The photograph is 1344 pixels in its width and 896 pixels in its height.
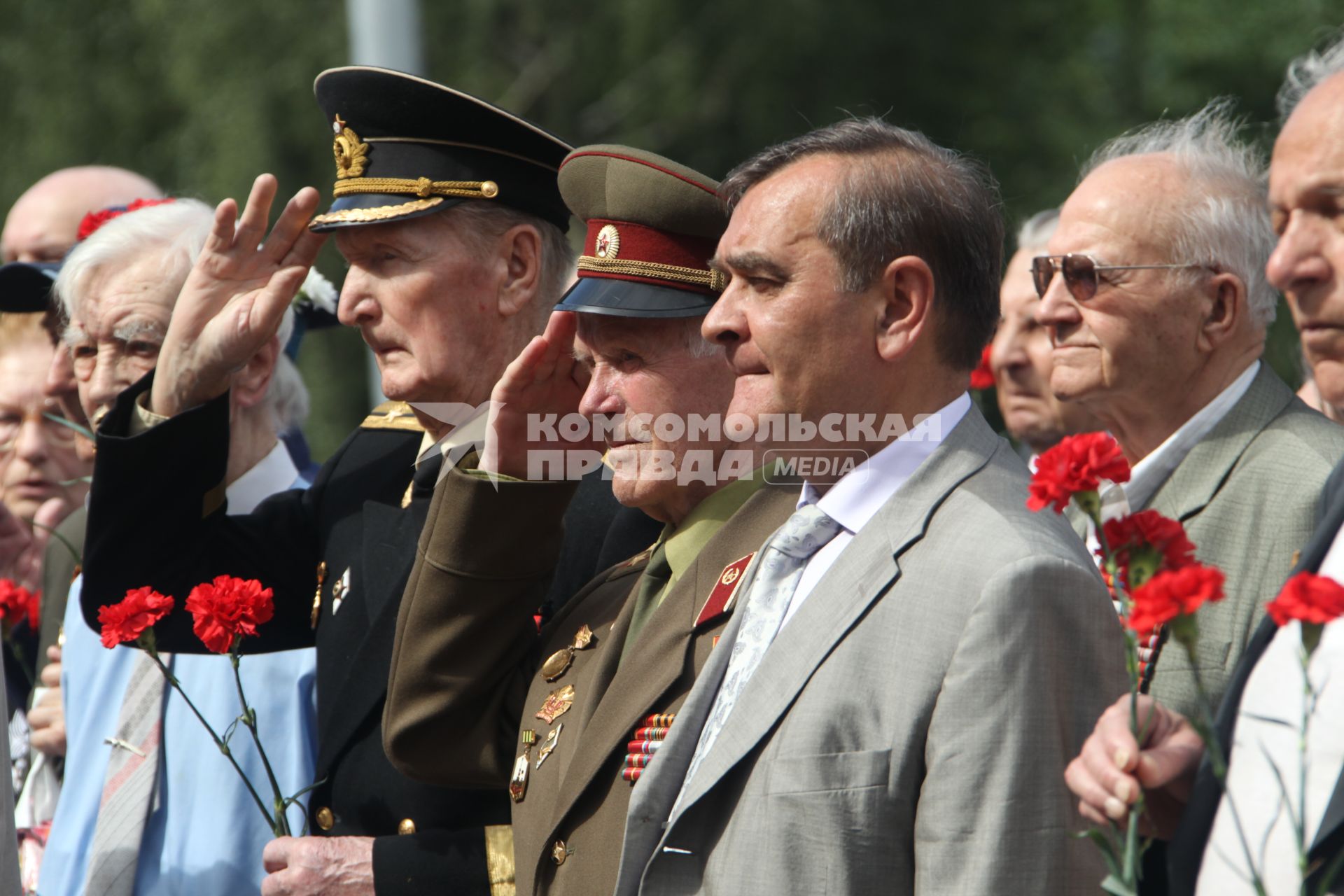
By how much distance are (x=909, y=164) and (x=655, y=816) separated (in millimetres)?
1119

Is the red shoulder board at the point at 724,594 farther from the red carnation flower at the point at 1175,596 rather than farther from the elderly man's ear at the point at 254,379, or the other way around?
the elderly man's ear at the point at 254,379

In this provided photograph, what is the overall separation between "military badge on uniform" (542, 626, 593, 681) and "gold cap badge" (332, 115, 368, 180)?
134 centimetres

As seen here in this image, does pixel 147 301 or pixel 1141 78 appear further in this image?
pixel 1141 78

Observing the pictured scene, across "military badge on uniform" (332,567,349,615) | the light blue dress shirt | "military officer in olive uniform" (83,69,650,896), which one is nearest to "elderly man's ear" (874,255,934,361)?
"military officer in olive uniform" (83,69,650,896)

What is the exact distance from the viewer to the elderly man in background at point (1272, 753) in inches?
76.2

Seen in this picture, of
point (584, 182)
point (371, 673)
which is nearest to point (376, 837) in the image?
point (371, 673)

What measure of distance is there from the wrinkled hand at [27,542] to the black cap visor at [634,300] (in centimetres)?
274

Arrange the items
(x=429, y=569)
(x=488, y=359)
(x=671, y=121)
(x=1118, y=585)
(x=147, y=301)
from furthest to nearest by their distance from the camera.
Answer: (x=671, y=121) < (x=147, y=301) < (x=488, y=359) < (x=429, y=569) < (x=1118, y=585)

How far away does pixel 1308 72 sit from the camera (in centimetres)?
303

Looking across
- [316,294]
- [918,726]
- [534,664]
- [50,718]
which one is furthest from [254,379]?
[918,726]

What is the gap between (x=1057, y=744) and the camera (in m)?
2.21

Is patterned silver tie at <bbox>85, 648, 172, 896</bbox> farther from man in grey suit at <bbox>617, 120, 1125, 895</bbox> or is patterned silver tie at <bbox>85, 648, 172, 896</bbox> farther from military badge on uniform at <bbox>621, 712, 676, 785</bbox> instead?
man in grey suit at <bbox>617, 120, 1125, 895</bbox>

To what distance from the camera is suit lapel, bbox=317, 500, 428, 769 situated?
3.39m

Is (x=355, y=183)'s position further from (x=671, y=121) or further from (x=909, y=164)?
(x=671, y=121)
